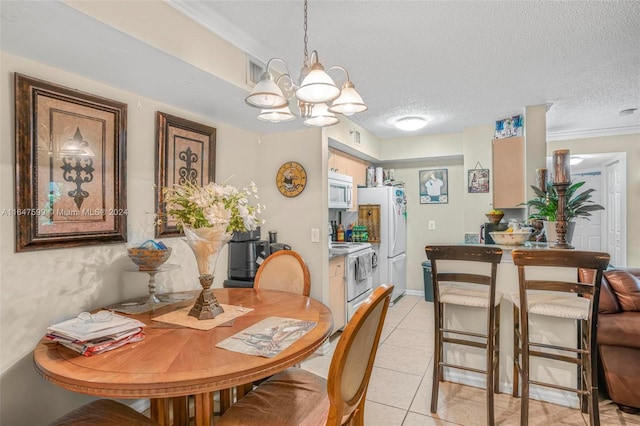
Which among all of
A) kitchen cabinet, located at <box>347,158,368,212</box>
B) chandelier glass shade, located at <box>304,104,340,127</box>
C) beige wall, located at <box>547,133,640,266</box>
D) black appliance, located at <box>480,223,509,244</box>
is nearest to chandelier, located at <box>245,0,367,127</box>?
chandelier glass shade, located at <box>304,104,340,127</box>

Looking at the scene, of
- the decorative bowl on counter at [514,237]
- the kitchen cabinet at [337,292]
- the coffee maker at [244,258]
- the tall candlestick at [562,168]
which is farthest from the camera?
the kitchen cabinet at [337,292]

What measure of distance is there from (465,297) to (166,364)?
5.87 ft

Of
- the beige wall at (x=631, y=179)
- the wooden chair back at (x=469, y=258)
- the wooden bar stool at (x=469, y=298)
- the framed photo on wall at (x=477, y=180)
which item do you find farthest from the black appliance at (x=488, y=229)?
the beige wall at (x=631, y=179)

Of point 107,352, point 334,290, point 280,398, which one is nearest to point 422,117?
point 334,290

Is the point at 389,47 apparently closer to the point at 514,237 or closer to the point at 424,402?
the point at 514,237

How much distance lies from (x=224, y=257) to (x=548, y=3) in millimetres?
2941

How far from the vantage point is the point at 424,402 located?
231 cm

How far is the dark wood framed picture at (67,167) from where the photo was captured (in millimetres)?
1677

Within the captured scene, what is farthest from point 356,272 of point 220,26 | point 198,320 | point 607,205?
point 607,205

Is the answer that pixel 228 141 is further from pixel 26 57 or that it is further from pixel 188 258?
pixel 26 57

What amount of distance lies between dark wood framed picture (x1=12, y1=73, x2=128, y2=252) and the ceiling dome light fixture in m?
3.13

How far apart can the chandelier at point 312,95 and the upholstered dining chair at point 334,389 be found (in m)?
0.93

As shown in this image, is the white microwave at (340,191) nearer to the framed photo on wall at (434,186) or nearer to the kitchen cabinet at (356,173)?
the kitchen cabinet at (356,173)

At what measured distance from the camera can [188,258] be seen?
2.61 m
